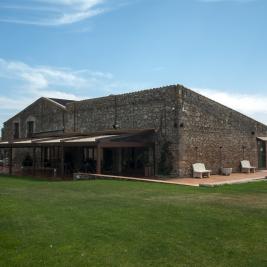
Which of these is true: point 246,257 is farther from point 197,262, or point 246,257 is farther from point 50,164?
point 50,164

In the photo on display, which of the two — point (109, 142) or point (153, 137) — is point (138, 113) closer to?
point (153, 137)

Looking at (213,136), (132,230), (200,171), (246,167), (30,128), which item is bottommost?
(132,230)

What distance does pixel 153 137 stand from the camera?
2080 cm

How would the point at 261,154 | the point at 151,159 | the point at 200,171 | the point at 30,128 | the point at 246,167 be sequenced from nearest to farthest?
the point at 200,171 → the point at 151,159 → the point at 246,167 → the point at 261,154 → the point at 30,128

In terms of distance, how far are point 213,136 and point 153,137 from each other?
357cm

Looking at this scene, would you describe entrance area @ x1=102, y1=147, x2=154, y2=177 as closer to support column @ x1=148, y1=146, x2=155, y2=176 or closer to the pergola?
support column @ x1=148, y1=146, x2=155, y2=176

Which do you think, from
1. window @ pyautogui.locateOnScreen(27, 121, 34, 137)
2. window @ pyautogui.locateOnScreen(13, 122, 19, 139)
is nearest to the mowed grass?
window @ pyautogui.locateOnScreen(27, 121, 34, 137)

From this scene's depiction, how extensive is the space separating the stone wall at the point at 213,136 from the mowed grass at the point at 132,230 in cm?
877

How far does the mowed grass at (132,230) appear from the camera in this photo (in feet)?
18.8

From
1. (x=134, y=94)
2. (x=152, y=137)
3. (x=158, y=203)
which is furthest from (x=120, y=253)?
(x=134, y=94)

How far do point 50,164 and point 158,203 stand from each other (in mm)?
17323

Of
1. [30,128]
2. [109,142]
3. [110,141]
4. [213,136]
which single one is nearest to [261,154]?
[213,136]

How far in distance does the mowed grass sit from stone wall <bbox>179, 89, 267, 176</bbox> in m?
8.77

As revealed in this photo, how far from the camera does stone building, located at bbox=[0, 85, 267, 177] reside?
19922mm
